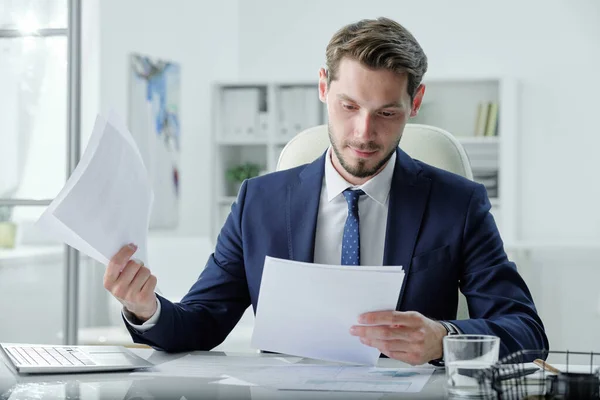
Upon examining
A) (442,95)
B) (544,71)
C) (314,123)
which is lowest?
(314,123)

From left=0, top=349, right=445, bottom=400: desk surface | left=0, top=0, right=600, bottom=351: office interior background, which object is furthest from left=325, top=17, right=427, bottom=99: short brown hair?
left=0, top=0, right=600, bottom=351: office interior background

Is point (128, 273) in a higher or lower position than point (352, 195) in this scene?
lower

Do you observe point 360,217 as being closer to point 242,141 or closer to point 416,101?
point 416,101

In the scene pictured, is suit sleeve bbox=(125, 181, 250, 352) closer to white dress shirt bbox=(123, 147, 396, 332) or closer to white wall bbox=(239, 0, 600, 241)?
white dress shirt bbox=(123, 147, 396, 332)

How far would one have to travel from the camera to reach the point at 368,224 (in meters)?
1.70

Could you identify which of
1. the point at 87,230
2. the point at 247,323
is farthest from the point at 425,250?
the point at 247,323

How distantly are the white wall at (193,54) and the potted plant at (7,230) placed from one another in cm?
149

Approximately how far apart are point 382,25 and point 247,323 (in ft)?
9.47

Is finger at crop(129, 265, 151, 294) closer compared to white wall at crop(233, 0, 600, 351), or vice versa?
finger at crop(129, 265, 151, 294)

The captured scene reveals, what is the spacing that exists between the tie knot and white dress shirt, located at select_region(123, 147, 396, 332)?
1 centimetres

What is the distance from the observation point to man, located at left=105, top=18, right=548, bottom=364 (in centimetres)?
158

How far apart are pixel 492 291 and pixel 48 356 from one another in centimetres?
78

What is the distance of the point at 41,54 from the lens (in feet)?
8.86

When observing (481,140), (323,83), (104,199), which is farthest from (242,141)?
(104,199)
